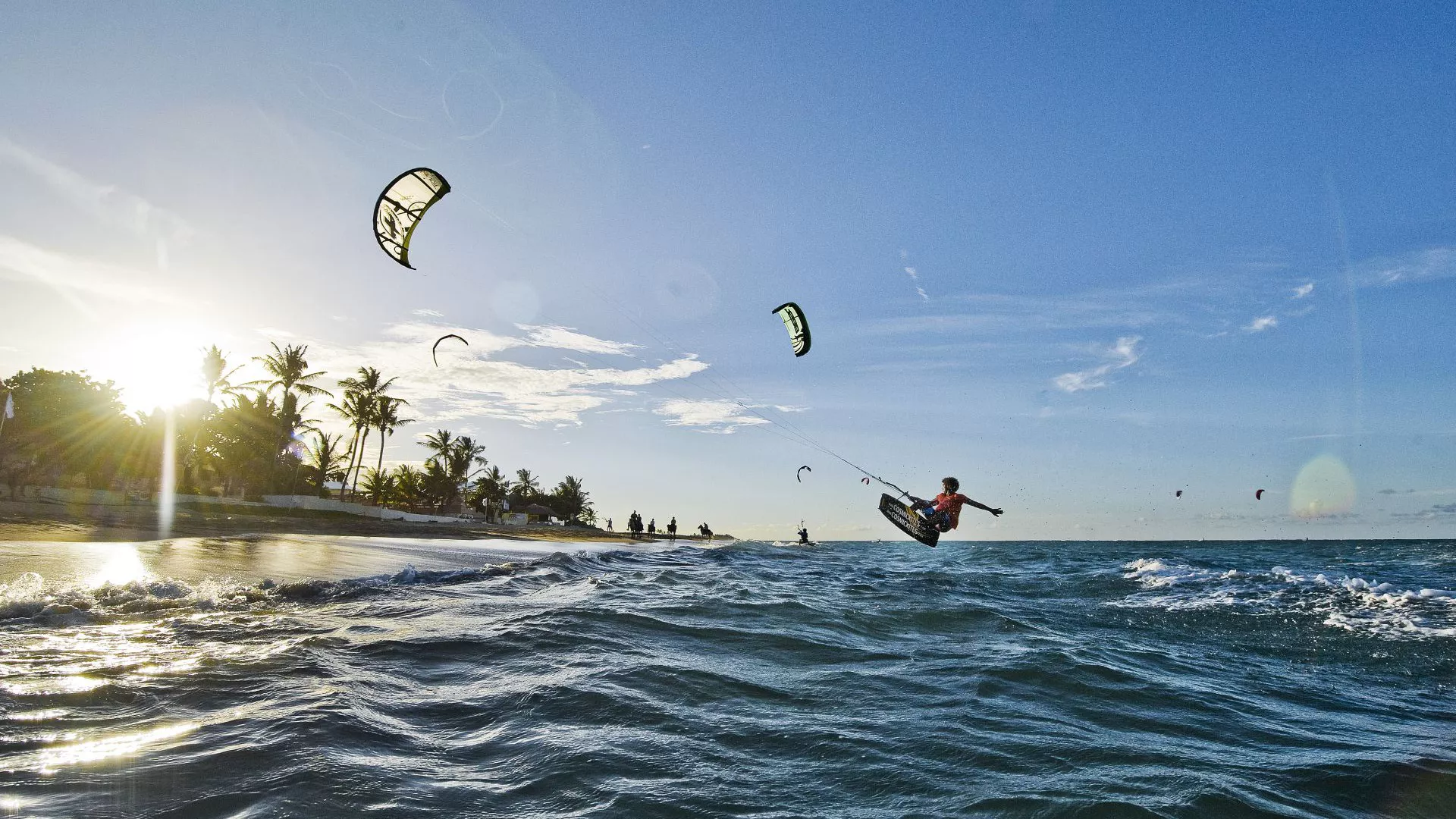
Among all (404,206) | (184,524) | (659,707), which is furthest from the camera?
(184,524)

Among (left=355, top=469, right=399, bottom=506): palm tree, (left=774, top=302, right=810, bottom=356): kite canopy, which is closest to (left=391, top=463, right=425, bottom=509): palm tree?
(left=355, top=469, right=399, bottom=506): palm tree

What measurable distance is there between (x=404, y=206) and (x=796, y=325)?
970 centimetres

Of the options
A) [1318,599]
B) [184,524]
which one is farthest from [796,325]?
[184,524]

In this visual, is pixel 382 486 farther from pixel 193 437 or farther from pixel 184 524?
pixel 184 524

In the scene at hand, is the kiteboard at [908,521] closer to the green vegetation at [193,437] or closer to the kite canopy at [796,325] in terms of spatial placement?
the kite canopy at [796,325]

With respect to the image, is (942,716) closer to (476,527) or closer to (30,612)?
(30,612)

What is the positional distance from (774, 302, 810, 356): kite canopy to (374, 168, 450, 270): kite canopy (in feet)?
27.9

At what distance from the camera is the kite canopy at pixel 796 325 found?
18.5 m

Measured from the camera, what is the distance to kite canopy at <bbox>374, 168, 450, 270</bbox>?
1324 centimetres

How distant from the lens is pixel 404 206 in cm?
1384

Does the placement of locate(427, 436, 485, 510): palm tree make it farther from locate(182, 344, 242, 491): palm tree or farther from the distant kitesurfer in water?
the distant kitesurfer in water

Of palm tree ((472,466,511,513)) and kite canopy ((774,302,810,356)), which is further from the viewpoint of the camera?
palm tree ((472,466,511,513))

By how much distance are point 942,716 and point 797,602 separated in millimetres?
7366

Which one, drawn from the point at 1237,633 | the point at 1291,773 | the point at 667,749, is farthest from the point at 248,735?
the point at 1237,633
